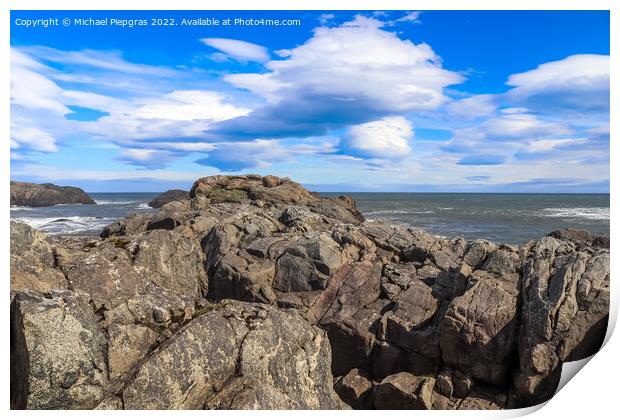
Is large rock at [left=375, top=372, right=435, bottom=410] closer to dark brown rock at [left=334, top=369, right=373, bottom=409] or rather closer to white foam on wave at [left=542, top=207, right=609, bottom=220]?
dark brown rock at [left=334, top=369, right=373, bottom=409]

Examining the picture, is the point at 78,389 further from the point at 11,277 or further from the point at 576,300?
the point at 576,300

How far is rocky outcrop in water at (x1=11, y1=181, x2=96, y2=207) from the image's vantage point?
346 ft

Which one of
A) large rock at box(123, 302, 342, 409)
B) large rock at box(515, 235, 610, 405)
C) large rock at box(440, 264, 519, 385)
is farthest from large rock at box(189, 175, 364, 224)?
large rock at box(123, 302, 342, 409)

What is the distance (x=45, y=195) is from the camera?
11000 centimetres

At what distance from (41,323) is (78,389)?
4.41 feet

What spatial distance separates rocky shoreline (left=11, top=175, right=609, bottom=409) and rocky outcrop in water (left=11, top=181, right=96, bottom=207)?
94.9m

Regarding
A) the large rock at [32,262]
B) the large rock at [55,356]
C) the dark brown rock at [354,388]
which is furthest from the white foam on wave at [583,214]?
the large rock at [55,356]

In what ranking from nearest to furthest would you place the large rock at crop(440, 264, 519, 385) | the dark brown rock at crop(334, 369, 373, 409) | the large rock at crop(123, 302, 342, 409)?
the large rock at crop(123, 302, 342, 409)
the large rock at crop(440, 264, 519, 385)
the dark brown rock at crop(334, 369, 373, 409)

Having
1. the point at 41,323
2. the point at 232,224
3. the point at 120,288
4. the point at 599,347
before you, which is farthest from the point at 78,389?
the point at 232,224

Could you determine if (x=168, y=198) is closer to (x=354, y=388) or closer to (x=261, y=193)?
(x=261, y=193)

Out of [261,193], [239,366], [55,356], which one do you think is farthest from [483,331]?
[261,193]

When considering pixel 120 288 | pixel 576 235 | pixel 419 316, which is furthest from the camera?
pixel 576 235
